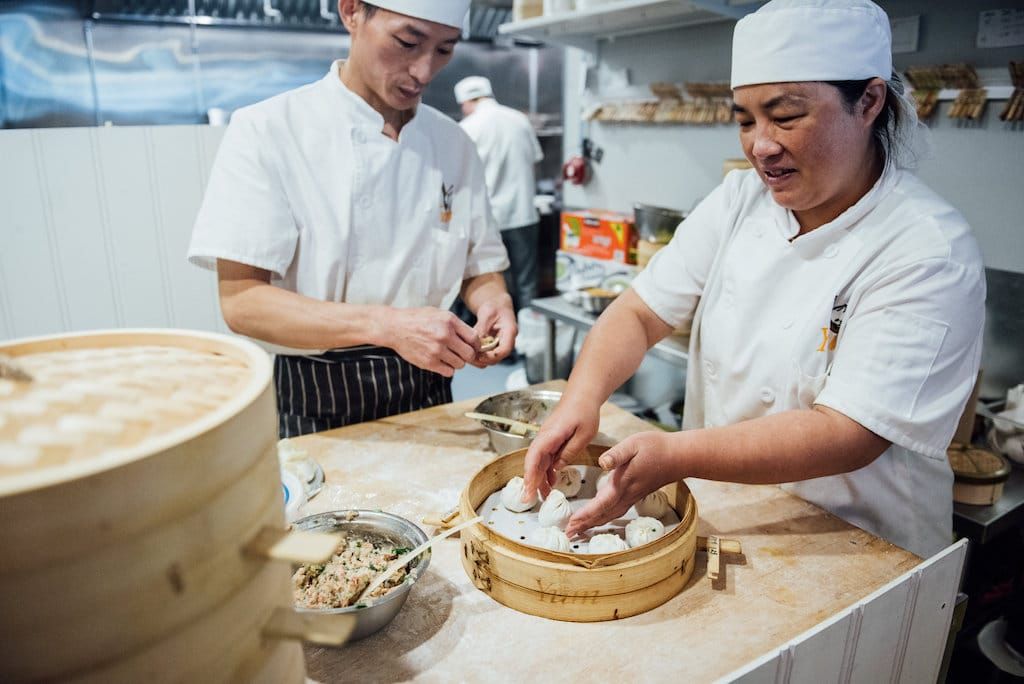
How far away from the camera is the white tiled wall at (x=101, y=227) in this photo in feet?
7.93

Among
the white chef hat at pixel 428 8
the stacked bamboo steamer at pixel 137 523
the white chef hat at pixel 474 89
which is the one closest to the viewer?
the stacked bamboo steamer at pixel 137 523

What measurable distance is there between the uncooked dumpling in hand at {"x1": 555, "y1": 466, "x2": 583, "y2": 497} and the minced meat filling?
1.21ft

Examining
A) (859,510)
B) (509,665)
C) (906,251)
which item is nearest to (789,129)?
(906,251)

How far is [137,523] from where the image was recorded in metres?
0.44

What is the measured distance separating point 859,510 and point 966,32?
6.70 ft

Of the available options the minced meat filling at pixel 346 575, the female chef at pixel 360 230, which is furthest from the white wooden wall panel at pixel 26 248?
the minced meat filling at pixel 346 575

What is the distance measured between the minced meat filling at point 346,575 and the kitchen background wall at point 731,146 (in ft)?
6.01

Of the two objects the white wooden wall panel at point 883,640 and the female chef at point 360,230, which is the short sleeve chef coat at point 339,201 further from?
the white wooden wall panel at point 883,640

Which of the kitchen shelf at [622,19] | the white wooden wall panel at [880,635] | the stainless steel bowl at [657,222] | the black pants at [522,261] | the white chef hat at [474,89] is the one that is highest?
the kitchen shelf at [622,19]

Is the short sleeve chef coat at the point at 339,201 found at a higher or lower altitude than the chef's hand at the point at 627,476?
higher

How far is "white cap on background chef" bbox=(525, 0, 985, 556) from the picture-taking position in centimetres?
126

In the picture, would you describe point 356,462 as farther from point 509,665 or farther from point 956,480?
point 956,480

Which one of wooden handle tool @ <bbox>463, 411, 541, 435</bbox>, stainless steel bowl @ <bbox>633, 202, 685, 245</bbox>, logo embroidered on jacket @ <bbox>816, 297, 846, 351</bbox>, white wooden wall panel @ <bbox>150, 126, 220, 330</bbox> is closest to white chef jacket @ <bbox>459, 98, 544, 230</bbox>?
stainless steel bowl @ <bbox>633, 202, 685, 245</bbox>

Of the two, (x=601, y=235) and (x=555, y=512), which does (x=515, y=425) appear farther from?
(x=601, y=235)
